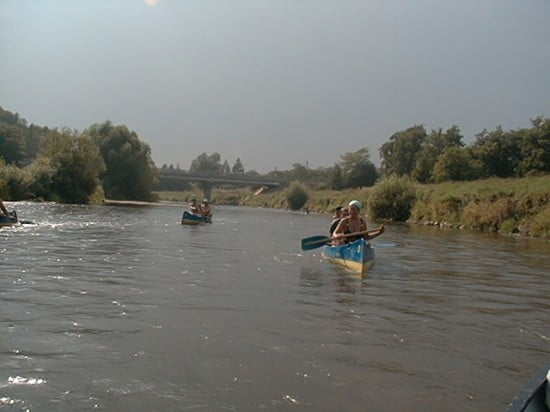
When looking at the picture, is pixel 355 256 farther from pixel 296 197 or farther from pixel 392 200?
pixel 296 197

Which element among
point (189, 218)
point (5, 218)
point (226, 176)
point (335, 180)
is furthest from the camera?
point (226, 176)

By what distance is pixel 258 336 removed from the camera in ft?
23.0

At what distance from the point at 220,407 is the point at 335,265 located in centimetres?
1000

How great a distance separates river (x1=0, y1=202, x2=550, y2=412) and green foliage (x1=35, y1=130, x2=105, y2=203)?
125ft

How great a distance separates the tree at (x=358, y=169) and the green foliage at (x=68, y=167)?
166 ft

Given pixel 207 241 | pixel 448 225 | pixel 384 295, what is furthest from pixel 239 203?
pixel 384 295

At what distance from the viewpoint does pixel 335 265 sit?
14.5 m

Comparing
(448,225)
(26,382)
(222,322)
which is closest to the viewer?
(26,382)

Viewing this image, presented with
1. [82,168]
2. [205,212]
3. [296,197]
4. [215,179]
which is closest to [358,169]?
[296,197]

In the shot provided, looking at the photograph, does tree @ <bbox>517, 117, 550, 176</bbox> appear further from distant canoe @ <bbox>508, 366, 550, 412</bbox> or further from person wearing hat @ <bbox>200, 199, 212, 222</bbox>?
distant canoe @ <bbox>508, 366, 550, 412</bbox>

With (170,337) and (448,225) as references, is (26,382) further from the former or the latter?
(448,225)

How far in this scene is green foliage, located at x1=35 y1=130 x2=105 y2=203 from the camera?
49.8m

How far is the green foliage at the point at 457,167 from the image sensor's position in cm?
6094

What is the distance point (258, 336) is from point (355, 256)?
6.44 meters
